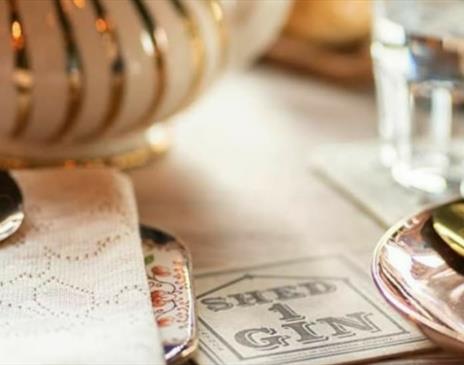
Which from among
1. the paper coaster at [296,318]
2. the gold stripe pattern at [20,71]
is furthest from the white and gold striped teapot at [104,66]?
the paper coaster at [296,318]

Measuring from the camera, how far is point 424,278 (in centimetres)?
37

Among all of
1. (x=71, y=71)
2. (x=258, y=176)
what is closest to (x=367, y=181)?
(x=258, y=176)

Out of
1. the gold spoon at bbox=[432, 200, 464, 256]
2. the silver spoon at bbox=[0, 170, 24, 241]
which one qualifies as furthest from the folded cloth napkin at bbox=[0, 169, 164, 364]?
the gold spoon at bbox=[432, 200, 464, 256]

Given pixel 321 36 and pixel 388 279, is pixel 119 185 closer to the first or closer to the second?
pixel 388 279

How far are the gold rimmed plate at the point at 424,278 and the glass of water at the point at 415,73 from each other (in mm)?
112

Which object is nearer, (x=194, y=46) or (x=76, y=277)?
(x=76, y=277)

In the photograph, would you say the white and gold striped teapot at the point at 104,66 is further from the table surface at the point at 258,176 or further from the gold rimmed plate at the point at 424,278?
the gold rimmed plate at the point at 424,278

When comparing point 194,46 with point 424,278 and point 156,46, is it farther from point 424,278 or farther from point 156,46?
point 424,278

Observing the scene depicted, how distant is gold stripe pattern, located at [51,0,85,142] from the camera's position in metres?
Answer: 0.46

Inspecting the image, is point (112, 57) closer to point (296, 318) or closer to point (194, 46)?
point (194, 46)

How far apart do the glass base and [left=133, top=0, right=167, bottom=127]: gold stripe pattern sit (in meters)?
0.03

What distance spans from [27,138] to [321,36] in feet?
0.85

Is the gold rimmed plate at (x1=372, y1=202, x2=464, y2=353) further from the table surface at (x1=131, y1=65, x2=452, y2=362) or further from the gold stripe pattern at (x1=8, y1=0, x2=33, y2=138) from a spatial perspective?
the gold stripe pattern at (x1=8, y1=0, x2=33, y2=138)

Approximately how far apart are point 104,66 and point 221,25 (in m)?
0.07
